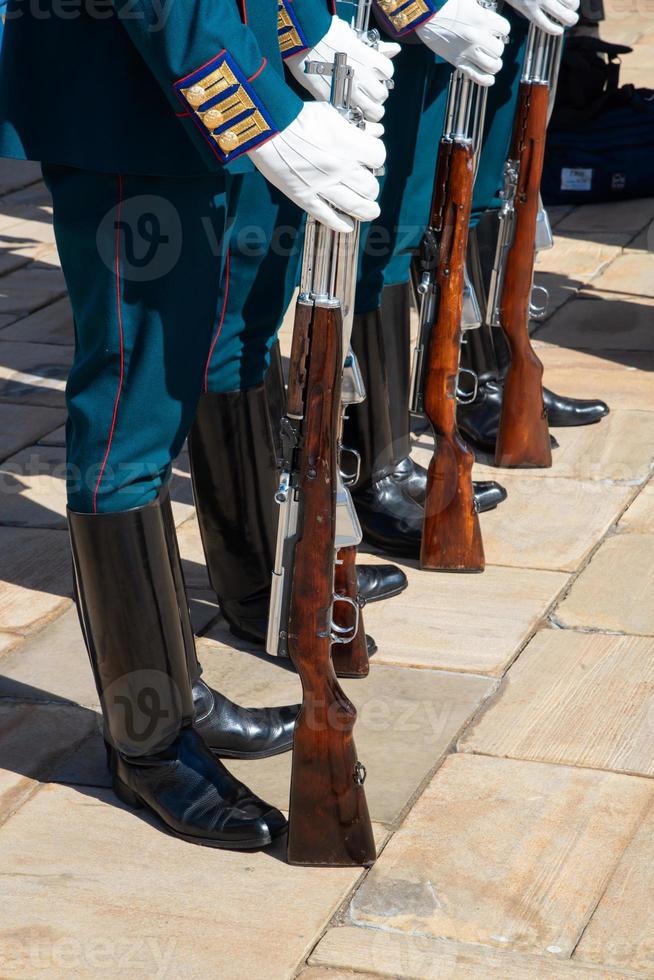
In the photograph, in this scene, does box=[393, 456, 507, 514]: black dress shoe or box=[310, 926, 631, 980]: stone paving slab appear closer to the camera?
box=[310, 926, 631, 980]: stone paving slab

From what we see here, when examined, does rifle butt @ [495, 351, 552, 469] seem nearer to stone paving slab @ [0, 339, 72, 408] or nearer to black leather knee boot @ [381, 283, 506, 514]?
black leather knee boot @ [381, 283, 506, 514]

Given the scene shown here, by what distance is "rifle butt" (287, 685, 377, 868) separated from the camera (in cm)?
217

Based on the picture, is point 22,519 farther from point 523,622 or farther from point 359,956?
point 359,956

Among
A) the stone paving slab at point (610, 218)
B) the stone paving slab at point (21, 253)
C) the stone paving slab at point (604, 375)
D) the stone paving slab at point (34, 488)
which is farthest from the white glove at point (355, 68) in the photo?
the stone paving slab at point (610, 218)

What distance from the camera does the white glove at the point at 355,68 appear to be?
2.39 m

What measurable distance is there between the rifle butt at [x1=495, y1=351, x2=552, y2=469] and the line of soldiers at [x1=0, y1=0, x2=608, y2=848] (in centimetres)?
94

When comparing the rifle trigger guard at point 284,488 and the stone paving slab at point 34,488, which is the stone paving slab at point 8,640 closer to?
the stone paving slab at point 34,488

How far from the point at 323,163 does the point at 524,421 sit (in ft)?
6.02

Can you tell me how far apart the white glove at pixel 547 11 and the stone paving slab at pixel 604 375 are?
3.87 feet

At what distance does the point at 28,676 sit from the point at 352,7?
1.58 metres

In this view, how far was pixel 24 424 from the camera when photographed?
4.36m

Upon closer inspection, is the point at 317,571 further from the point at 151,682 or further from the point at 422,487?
the point at 422,487

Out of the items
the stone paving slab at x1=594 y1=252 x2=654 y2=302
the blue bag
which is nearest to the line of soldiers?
the stone paving slab at x1=594 y1=252 x2=654 y2=302

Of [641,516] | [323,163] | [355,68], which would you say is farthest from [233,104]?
[641,516]
